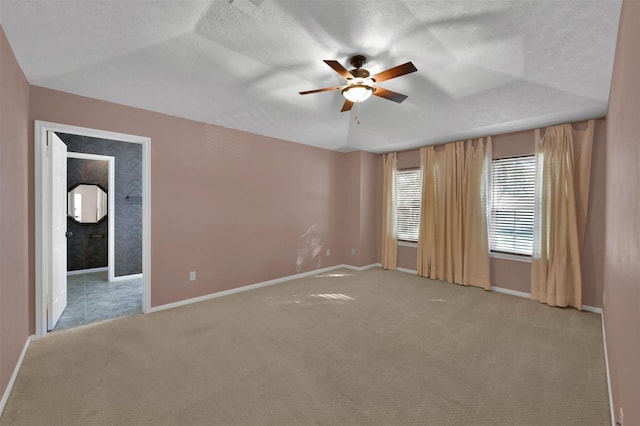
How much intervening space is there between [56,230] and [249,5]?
3.17 metres

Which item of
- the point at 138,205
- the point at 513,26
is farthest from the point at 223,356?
the point at 138,205

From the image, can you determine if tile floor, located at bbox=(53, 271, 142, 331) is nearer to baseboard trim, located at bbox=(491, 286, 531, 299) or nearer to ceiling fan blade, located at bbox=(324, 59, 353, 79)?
ceiling fan blade, located at bbox=(324, 59, 353, 79)

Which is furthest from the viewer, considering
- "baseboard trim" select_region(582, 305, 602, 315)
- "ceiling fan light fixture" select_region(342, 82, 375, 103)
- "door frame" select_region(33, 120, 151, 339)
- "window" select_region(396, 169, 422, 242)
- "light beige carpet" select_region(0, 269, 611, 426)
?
"window" select_region(396, 169, 422, 242)

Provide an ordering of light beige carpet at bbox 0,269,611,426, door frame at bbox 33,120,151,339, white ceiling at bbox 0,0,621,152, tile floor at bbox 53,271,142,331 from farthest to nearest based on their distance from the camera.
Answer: tile floor at bbox 53,271,142,331
door frame at bbox 33,120,151,339
white ceiling at bbox 0,0,621,152
light beige carpet at bbox 0,269,611,426

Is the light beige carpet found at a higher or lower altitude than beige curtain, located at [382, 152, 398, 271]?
lower

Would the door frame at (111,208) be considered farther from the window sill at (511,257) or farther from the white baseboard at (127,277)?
the window sill at (511,257)

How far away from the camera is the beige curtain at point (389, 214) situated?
5.92m

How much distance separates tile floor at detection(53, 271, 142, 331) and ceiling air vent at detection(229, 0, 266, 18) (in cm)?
360

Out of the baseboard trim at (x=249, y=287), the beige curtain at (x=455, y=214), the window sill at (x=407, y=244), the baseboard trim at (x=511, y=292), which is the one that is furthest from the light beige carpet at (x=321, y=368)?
the window sill at (x=407, y=244)

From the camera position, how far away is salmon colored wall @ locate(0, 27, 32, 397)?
6.66ft

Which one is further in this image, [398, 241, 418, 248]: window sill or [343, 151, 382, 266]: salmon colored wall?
[343, 151, 382, 266]: salmon colored wall

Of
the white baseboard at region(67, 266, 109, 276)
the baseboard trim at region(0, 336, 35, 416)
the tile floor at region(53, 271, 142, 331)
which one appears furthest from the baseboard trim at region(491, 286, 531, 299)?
the white baseboard at region(67, 266, 109, 276)

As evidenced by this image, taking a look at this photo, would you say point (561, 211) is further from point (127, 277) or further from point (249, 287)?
point (127, 277)

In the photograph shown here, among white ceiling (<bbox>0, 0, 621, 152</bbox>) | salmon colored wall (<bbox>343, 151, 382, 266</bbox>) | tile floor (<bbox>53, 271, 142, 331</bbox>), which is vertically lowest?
tile floor (<bbox>53, 271, 142, 331</bbox>)
